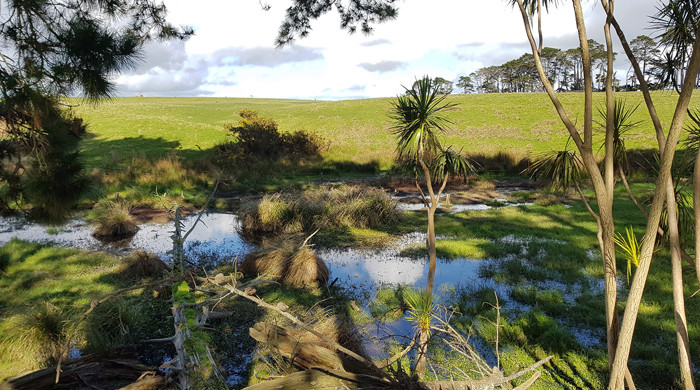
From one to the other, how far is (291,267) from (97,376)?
15.2ft

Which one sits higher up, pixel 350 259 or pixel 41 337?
pixel 41 337

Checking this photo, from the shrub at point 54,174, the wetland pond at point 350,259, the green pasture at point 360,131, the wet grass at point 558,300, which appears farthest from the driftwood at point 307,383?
the green pasture at point 360,131

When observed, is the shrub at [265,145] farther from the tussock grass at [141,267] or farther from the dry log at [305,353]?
the dry log at [305,353]

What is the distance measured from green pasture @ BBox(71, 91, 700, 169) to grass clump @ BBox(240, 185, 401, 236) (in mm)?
8954

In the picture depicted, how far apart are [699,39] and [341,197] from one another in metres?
11.7

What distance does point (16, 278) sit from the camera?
8.40 meters

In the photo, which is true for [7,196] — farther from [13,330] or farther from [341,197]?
[341,197]

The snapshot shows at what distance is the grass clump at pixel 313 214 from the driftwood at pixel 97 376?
776cm

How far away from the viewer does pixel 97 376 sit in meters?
4.08

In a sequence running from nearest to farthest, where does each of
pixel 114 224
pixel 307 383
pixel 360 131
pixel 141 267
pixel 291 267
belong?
pixel 307 383 → pixel 291 267 → pixel 141 267 → pixel 114 224 → pixel 360 131

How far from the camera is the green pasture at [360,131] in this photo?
26.6m

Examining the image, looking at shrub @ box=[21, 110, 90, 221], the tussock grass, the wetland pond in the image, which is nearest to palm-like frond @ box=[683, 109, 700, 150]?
the wetland pond

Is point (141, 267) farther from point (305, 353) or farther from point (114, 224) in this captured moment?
point (305, 353)

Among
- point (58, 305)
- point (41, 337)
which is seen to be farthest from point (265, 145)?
point (41, 337)
